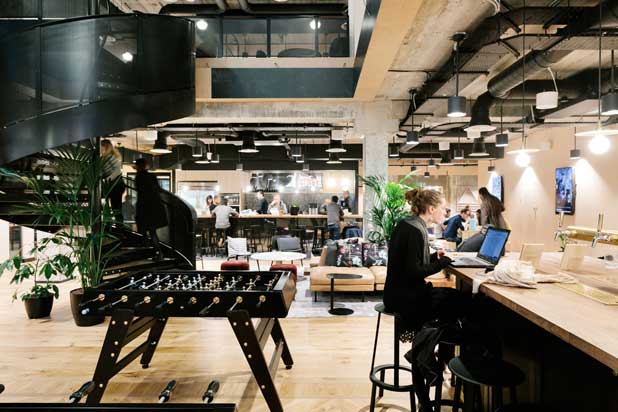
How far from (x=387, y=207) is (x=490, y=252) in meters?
4.41

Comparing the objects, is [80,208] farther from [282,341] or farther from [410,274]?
[410,274]

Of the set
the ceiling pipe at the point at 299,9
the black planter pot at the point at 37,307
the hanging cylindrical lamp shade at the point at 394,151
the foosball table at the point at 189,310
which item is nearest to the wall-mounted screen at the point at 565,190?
the hanging cylindrical lamp shade at the point at 394,151

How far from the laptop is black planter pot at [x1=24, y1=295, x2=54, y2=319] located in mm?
5322

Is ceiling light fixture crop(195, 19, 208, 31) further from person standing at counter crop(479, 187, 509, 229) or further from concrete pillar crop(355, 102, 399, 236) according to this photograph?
person standing at counter crop(479, 187, 509, 229)

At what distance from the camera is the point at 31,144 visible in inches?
211

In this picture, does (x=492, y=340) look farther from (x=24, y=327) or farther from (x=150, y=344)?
(x=24, y=327)

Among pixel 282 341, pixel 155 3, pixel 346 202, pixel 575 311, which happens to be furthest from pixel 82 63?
pixel 346 202

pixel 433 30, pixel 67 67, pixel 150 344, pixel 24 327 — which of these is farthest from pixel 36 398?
pixel 433 30

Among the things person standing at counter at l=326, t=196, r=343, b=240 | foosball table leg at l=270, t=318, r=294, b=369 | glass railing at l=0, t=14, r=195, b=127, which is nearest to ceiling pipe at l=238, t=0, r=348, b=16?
glass railing at l=0, t=14, r=195, b=127

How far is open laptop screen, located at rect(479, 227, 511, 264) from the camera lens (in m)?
3.05

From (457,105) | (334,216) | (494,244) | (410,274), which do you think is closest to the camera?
(410,274)

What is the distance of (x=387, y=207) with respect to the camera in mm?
7613

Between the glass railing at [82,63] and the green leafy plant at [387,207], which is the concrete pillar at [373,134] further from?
the glass railing at [82,63]

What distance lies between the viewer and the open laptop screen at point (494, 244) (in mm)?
3053
